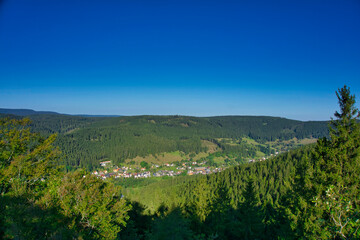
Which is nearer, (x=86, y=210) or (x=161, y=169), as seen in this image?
(x=86, y=210)

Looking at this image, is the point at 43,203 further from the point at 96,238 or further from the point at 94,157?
the point at 94,157

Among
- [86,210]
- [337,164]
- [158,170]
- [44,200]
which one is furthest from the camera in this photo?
[158,170]

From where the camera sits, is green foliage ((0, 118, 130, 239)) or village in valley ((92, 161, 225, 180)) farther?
village in valley ((92, 161, 225, 180))

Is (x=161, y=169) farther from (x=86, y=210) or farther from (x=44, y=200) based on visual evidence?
(x=44, y=200)

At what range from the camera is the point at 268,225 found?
32.6 meters

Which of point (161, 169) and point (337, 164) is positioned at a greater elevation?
point (337, 164)

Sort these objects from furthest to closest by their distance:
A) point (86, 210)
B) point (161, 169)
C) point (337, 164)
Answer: point (161, 169)
point (337, 164)
point (86, 210)

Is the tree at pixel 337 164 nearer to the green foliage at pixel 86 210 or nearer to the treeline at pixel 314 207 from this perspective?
the treeline at pixel 314 207

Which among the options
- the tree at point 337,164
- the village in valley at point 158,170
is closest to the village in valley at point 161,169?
the village in valley at point 158,170

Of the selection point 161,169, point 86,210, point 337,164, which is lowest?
point 161,169

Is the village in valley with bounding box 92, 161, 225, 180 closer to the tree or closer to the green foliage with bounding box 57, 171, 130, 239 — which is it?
the green foliage with bounding box 57, 171, 130, 239

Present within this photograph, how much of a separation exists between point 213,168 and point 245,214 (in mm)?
157120

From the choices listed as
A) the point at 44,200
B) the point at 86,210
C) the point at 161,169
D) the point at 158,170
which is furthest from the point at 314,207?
the point at 161,169

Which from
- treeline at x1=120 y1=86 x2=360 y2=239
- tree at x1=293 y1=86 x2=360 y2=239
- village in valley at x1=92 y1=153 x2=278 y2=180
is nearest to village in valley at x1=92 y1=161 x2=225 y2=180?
village in valley at x1=92 y1=153 x2=278 y2=180
